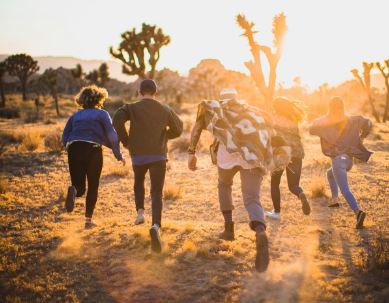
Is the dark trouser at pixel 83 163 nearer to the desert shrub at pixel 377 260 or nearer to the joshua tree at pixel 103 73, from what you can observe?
the desert shrub at pixel 377 260

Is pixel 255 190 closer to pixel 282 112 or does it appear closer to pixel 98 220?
pixel 282 112

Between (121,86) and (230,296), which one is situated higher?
(121,86)

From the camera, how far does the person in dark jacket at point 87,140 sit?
5219 millimetres

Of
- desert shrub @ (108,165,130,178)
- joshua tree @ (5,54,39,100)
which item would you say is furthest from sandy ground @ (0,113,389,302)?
joshua tree @ (5,54,39,100)

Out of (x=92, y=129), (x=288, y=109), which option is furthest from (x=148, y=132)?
(x=288, y=109)

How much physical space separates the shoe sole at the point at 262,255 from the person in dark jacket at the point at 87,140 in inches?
93.8

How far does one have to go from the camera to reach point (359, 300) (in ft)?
11.1

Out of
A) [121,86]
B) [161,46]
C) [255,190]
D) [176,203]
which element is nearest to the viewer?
[255,190]

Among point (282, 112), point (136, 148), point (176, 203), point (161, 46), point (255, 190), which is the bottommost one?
point (176, 203)

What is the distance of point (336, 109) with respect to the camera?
5930 mm

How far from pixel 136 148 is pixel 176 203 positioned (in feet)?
10.6

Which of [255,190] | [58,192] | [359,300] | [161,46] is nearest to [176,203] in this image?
[58,192]

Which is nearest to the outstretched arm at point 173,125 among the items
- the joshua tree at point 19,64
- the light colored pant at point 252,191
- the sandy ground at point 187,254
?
the light colored pant at point 252,191

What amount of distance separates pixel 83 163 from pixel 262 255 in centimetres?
277
